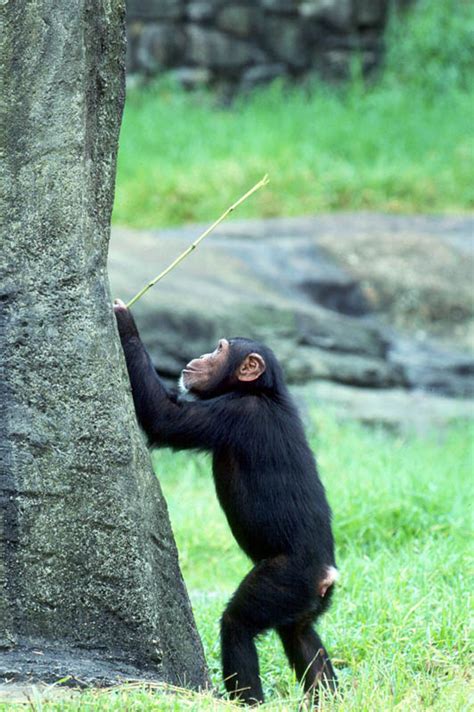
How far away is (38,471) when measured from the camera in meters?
3.36

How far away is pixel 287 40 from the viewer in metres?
15.7

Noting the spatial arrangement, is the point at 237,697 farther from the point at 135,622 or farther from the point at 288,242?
the point at 288,242

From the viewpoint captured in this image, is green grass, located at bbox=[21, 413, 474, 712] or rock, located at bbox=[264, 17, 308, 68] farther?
rock, located at bbox=[264, 17, 308, 68]

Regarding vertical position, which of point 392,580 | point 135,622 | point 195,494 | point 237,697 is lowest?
point 195,494

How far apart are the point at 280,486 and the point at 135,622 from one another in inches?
34.2

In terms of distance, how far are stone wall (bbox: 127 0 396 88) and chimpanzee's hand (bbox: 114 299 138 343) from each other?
1194 cm

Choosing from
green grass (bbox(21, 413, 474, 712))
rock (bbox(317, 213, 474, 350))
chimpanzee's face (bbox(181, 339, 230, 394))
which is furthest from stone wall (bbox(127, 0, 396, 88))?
chimpanzee's face (bbox(181, 339, 230, 394))

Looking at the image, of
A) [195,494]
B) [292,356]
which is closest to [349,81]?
[292,356]

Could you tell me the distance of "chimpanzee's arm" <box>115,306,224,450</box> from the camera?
152 inches

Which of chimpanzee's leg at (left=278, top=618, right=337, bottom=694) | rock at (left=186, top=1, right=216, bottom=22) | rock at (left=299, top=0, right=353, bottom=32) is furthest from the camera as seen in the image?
rock at (left=299, top=0, right=353, bottom=32)

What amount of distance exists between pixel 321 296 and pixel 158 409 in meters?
6.50

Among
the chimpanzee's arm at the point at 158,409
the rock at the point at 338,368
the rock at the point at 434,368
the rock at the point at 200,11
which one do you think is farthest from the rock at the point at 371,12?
the chimpanzee's arm at the point at 158,409

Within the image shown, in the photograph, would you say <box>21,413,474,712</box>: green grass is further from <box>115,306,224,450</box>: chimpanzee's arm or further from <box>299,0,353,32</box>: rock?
<box>299,0,353,32</box>: rock

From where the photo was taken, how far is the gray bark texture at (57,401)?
11.0 feet
